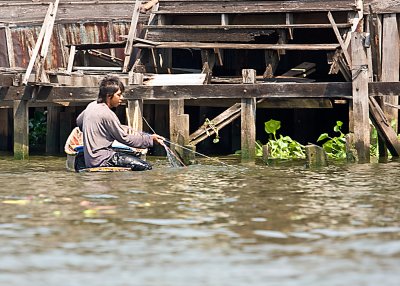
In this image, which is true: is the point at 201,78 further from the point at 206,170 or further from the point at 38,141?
the point at 38,141

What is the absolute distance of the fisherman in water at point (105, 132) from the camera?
14.8m

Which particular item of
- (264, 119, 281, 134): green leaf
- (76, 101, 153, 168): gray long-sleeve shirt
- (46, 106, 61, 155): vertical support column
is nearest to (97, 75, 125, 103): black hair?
(76, 101, 153, 168): gray long-sleeve shirt

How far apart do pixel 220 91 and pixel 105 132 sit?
131 inches

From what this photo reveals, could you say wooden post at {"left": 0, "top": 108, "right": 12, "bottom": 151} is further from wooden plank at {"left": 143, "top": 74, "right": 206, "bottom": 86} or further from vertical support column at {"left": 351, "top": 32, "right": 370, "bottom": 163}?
vertical support column at {"left": 351, "top": 32, "right": 370, "bottom": 163}

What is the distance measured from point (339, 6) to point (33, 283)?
14.0 meters

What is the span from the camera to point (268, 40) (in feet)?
74.6

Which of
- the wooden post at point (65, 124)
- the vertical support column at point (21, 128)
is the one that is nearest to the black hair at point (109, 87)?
the vertical support column at point (21, 128)

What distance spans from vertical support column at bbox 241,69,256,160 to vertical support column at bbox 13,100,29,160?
407cm

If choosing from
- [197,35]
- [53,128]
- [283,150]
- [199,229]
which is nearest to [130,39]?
[197,35]

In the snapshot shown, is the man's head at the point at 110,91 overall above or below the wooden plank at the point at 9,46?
below

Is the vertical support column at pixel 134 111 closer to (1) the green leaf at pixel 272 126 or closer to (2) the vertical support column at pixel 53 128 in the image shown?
(1) the green leaf at pixel 272 126

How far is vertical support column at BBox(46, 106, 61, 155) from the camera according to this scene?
21266mm

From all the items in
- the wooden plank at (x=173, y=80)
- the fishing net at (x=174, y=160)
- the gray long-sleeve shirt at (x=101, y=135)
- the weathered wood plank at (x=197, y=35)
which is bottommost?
the fishing net at (x=174, y=160)

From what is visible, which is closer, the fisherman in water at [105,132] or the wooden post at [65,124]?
the fisherman in water at [105,132]
